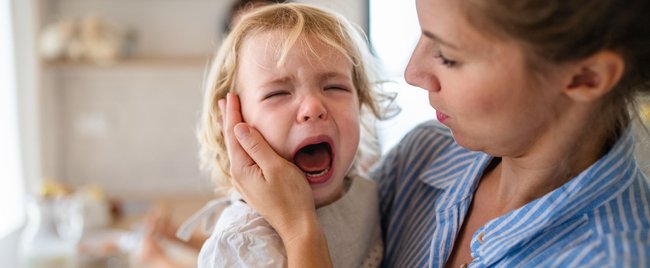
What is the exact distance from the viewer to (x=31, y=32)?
112 inches

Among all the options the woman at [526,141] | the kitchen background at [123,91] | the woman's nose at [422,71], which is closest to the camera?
the woman at [526,141]

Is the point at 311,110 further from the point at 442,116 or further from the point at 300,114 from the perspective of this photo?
the point at 442,116

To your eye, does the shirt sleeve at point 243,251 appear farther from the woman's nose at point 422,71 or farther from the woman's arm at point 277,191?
the woman's nose at point 422,71

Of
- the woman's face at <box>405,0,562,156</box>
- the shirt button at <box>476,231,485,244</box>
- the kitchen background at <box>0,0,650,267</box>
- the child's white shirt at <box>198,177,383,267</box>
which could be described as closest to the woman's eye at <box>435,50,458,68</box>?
the woman's face at <box>405,0,562,156</box>

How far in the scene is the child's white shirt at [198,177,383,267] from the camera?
90 cm

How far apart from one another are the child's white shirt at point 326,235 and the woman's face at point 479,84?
0.29 metres

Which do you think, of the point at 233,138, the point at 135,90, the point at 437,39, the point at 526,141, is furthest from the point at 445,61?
the point at 135,90

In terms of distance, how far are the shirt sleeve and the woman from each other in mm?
30

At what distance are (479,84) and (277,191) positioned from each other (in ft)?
1.10

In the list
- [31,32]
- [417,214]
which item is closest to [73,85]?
[31,32]

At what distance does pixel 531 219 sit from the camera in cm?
82

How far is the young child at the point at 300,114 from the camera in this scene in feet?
3.06

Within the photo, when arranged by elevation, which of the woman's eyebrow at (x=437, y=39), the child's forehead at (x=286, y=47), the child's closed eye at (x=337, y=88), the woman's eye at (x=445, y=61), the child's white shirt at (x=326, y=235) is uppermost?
the woman's eyebrow at (x=437, y=39)

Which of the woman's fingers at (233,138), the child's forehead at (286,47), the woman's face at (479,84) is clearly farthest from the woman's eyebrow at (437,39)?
the woman's fingers at (233,138)
